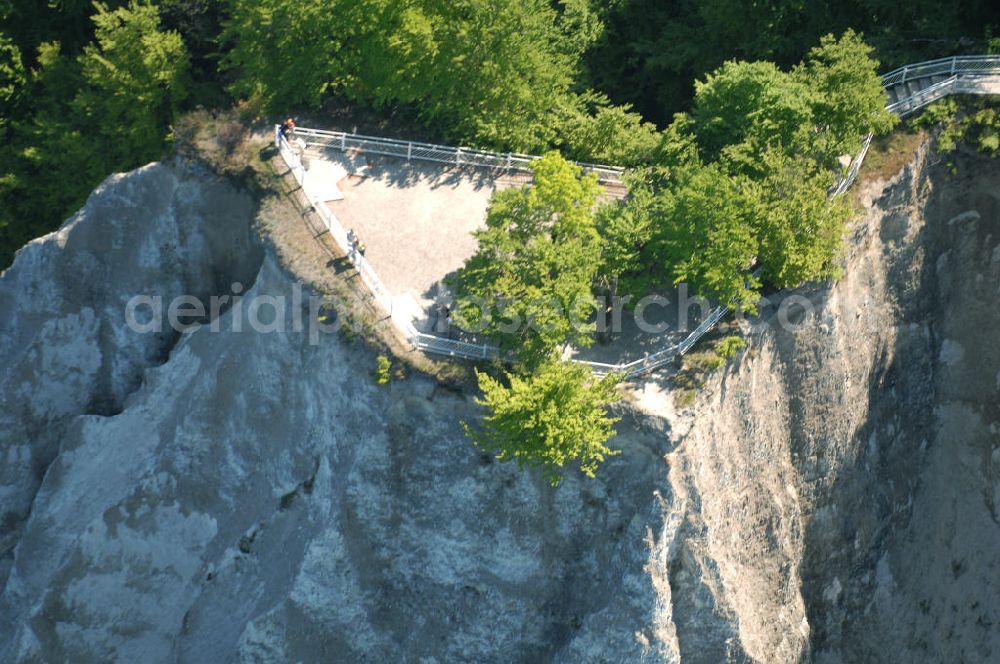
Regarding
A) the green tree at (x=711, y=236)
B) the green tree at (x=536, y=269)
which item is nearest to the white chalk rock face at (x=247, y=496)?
the green tree at (x=536, y=269)

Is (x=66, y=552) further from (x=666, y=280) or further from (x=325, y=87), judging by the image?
(x=666, y=280)

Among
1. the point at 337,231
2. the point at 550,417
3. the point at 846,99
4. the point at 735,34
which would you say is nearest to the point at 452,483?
the point at 550,417

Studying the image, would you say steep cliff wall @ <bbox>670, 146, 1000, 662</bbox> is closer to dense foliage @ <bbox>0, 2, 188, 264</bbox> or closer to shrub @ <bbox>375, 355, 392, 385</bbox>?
shrub @ <bbox>375, 355, 392, 385</bbox>

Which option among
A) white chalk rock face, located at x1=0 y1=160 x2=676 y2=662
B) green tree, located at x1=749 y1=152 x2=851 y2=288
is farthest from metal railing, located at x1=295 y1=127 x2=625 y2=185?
green tree, located at x1=749 y1=152 x2=851 y2=288

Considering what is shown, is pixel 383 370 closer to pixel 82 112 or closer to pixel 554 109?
pixel 554 109

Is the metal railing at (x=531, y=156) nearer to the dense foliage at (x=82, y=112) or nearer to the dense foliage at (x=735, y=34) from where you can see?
the dense foliage at (x=735, y=34)

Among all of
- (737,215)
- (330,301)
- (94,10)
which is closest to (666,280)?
(737,215)
